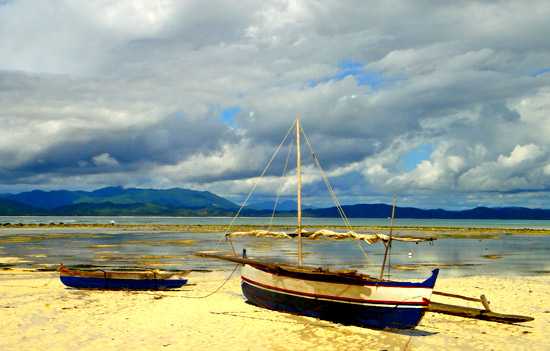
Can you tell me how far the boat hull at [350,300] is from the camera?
62.7ft

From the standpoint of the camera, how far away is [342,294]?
2061 cm

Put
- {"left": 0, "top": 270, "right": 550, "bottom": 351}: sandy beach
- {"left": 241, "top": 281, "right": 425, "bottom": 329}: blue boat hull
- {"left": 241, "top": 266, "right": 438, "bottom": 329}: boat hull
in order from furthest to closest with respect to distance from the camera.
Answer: {"left": 241, "top": 281, "right": 425, "bottom": 329}: blue boat hull, {"left": 241, "top": 266, "right": 438, "bottom": 329}: boat hull, {"left": 0, "top": 270, "right": 550, "bottom": 351}: sandy beach

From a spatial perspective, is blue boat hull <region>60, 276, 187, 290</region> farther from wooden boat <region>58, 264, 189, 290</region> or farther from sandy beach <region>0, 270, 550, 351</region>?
sandy beach <region>0, 270, 550, 351</region>

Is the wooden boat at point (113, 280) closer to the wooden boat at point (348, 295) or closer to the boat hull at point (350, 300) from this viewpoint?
the wooden boat at point (348, 295)

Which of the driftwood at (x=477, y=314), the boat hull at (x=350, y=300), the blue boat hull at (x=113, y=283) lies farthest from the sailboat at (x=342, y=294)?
the blue boat hull at (x=113, y=283)

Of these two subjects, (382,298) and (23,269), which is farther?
(23,269)

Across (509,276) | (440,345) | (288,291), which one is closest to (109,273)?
(288,291)

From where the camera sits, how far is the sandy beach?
17.7 meters

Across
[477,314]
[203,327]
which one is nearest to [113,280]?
[203,327]

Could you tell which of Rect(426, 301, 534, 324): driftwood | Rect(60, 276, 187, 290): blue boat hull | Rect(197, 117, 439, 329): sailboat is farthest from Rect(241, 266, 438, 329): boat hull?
Rect(60, 276, 187, 290): blue boat hull

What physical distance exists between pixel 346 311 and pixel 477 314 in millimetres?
6147

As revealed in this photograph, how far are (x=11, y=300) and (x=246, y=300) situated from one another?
12.1 metres

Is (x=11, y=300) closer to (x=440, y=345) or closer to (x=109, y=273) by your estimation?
(x=109, y=273)

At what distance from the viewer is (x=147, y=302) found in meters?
25.5
